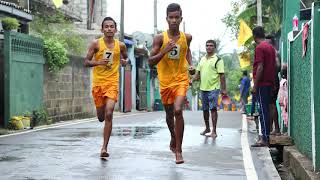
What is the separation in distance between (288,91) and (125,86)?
70.8ft

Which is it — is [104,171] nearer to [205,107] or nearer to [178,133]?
[178,133]

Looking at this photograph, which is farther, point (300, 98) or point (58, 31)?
point (58, 31)

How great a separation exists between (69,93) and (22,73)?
4.59 m

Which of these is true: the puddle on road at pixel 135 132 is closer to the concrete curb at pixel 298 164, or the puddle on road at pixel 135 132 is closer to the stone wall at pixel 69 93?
the concrete curb at pixel 298 164

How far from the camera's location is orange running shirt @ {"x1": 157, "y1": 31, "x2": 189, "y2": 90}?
7555 millimetres

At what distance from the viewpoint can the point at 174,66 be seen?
7605 millimetres

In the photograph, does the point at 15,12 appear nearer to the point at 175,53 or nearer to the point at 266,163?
the point at 175,53

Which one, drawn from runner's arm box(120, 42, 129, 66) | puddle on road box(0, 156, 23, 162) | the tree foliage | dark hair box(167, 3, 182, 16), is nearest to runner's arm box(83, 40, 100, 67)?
runner's arm box(120, 42, 129, 66)

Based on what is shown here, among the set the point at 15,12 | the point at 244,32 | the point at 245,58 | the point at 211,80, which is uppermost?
the point at 244,32

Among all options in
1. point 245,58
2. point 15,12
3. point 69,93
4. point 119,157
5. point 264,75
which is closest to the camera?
point 119,157

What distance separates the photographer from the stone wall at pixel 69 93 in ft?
56.0

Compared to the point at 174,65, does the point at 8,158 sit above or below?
below

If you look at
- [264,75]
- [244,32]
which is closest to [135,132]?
[264,75]

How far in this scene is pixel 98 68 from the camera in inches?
336
